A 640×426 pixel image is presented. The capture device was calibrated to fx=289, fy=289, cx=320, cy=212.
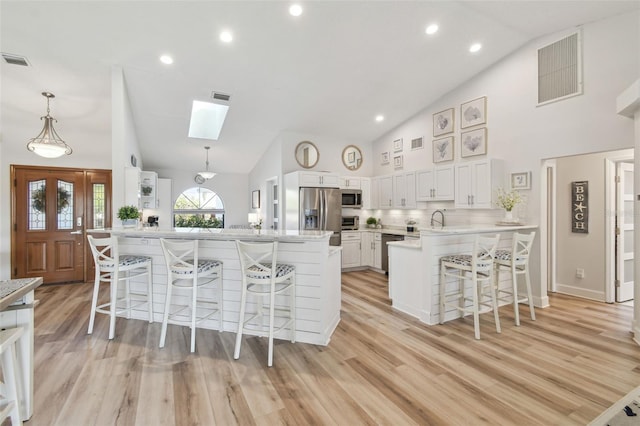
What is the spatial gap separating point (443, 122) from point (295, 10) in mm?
3440

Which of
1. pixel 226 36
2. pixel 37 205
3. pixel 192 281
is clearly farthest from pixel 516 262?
pixel 37 205

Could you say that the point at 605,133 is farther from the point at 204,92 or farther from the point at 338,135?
the point at 204,92

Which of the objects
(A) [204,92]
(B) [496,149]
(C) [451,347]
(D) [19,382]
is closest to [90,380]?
(D) [19,382]

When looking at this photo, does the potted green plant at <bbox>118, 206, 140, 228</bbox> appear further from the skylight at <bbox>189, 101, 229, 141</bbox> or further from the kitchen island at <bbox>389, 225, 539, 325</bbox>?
the kitchen island at <bbox>389, 225, 539, 325</bbox>

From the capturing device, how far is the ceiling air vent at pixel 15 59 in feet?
11.1

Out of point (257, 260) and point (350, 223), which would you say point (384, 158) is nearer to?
point (350, 223)

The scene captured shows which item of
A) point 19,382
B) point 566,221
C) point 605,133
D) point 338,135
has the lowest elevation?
point 19,382

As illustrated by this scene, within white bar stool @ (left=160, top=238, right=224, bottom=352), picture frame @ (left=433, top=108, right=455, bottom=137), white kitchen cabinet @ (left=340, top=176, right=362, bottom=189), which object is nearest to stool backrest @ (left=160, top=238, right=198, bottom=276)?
white bar stool @ (left=160, top=238, right=224, bottom=352)

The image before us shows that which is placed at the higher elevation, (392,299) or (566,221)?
(566,221)

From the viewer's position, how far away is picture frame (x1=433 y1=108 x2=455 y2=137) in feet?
17.5

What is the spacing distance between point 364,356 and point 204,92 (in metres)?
4.47

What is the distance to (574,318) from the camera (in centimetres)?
364

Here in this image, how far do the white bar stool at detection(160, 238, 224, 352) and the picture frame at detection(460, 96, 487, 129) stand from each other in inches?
184

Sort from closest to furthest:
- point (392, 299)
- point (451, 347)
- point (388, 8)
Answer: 1. point (451, 347)
2. point (388, 8)
3. point (392, 299)
